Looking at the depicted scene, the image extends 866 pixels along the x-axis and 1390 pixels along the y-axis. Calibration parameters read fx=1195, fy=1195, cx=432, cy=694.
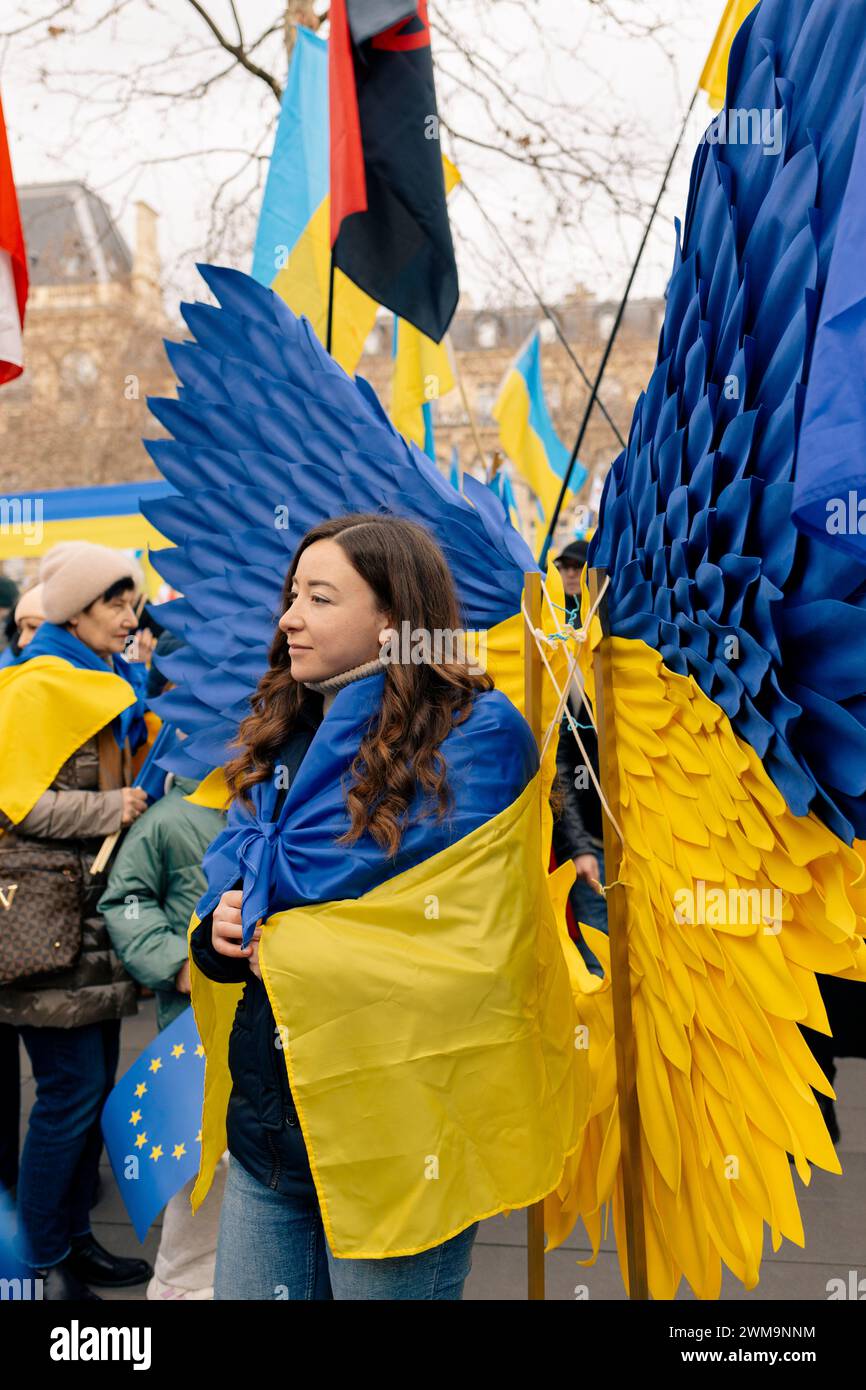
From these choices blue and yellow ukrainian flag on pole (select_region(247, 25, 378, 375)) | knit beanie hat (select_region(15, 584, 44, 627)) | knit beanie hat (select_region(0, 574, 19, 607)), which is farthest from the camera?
knit beanie hat (select_region(0, 574, 19, 607))

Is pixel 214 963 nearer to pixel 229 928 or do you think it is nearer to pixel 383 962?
pixel 229 928

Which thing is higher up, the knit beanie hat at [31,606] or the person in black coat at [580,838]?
the knit beanie hat at [31,606]

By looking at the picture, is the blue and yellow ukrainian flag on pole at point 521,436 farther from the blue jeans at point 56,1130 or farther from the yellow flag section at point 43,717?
the blue jeans at point 56,1130

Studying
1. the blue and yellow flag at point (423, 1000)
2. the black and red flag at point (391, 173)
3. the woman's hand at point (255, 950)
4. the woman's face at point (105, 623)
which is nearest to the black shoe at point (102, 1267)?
the blue and yellow flag at point (423, 1000)

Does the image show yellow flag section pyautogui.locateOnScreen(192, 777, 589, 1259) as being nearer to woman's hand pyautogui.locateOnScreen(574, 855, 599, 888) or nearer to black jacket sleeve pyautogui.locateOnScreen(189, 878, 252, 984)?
black jacket sleeve pyautogui.locateOnScreen(189, 878, 252, 984)

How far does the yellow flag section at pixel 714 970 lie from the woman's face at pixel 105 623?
162cm

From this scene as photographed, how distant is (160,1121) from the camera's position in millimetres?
2730

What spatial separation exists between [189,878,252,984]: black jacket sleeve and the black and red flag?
199cm

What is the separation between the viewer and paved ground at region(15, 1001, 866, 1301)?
2947 mm

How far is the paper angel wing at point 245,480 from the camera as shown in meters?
2.36

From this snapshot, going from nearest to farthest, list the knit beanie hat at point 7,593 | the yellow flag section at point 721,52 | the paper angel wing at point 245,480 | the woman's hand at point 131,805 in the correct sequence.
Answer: the yellow flag section at point 721,52
the paper angel wing at point 245,480
the woman's hand at point 131,805
the knit beanie hat at point 7,593

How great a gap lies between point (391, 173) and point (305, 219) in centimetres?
123

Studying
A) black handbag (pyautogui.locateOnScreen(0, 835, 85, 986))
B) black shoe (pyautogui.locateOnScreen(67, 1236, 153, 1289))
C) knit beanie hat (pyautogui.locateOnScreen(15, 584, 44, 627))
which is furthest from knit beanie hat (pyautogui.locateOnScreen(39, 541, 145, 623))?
black shoe (pyautogui.locateOnScreen(67, 1236, 153, 1289))
